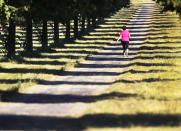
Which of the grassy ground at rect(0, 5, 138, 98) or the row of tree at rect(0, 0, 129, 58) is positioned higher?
the row of tree at rect(0, 0, 129, 58)

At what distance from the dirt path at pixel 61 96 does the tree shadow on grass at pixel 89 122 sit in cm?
2

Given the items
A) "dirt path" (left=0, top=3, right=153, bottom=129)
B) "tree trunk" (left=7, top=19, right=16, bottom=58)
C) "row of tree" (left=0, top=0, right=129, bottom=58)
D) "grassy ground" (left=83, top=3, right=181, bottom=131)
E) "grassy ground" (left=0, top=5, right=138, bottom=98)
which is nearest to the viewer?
"grassy ground" (left=83, top=3, right=181, bottom=131)

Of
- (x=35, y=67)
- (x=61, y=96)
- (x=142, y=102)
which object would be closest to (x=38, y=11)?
(x=35, y=67)

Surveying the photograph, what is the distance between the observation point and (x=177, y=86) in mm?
16609

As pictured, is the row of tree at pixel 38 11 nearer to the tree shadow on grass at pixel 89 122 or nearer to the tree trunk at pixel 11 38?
the tree trunk at pixel 11 38

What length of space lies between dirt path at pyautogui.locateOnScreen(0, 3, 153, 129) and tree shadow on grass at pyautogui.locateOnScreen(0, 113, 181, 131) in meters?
0.02

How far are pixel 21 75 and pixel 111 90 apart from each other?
18.4 feet

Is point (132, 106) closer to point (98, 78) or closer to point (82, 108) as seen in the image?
point (82, 108)

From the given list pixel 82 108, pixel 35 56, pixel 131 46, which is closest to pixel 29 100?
pixel 82 108

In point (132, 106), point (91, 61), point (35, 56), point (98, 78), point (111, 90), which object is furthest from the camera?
point (35, 56)

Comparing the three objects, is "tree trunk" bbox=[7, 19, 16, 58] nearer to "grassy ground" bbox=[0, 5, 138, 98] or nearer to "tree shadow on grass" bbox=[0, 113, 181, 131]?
"grassy ground" bbox=[0, 5, 138, 98]

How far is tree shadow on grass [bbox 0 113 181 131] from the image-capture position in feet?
32.8

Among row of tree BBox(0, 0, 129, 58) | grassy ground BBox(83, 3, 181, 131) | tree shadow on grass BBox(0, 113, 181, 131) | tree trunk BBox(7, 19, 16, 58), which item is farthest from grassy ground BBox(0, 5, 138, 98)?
tree shadow on grass BBox(0, 113, 181, 131)

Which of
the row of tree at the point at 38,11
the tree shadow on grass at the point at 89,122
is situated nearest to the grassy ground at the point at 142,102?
the tree shadow on grass at the point at 89,122
